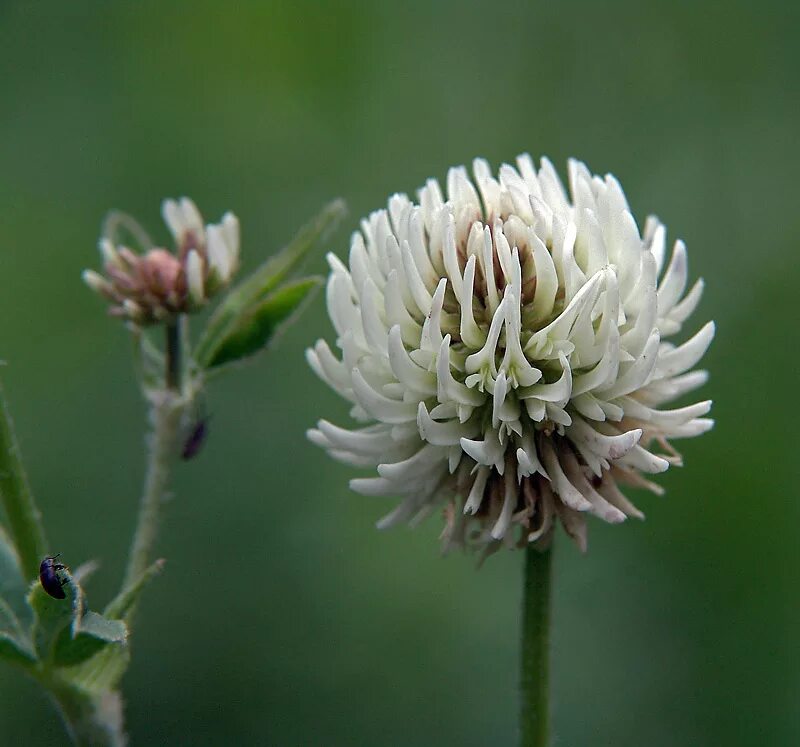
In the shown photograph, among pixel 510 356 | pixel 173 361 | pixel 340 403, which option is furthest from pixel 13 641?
pixel 340 403

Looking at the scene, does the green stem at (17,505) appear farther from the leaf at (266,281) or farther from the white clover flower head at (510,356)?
the white clover flower head at (510,356)

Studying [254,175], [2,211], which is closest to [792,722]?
[254,175]

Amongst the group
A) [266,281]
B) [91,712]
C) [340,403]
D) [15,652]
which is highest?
[340,403]

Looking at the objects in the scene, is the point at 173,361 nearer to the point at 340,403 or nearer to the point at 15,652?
the point at 15,652

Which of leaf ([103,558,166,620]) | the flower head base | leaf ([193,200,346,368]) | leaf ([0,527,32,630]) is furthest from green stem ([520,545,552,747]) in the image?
leaf ([0,527,32,630])

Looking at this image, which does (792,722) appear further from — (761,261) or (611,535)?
(761,261)

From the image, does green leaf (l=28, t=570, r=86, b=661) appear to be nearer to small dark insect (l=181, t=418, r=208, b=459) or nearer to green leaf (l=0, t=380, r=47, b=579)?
green leaf (l=0, t=380, r=47, b=579)
